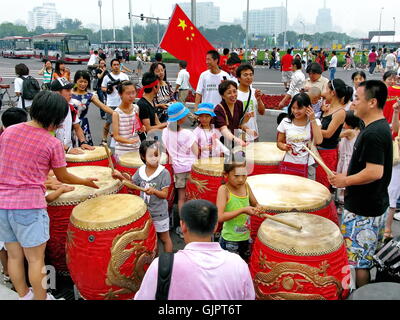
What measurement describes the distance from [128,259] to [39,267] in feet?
2.29

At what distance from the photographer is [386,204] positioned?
290cm

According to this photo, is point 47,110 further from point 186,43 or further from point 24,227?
point 186,43

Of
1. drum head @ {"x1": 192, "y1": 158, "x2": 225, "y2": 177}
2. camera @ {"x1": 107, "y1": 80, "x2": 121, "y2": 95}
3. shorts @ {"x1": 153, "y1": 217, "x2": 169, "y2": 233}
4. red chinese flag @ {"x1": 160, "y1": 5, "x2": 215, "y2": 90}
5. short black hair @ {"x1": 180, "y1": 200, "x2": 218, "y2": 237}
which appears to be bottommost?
shorts @ {"x1": 153, "y1": 217, "x2": 169, "y2": 233}

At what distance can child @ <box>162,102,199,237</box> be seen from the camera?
156 inches

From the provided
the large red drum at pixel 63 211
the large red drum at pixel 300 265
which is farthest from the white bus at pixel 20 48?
the large red drum at pixel 300 265

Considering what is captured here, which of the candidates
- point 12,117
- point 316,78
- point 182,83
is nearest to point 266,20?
point 182,83

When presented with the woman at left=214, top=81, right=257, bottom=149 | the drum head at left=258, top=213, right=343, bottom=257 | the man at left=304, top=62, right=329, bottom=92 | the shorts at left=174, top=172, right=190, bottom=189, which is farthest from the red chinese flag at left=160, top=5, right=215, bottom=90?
the drum head at left=258, top=213, right=343, bottom=257

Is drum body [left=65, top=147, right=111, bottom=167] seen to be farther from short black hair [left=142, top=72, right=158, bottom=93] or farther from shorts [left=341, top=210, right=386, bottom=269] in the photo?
shorts [left=341, top=210, right=386, bottom=269]

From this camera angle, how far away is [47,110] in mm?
2662

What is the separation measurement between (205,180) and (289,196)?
93 centimetres

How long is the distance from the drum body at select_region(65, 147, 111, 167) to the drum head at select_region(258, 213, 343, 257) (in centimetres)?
230
